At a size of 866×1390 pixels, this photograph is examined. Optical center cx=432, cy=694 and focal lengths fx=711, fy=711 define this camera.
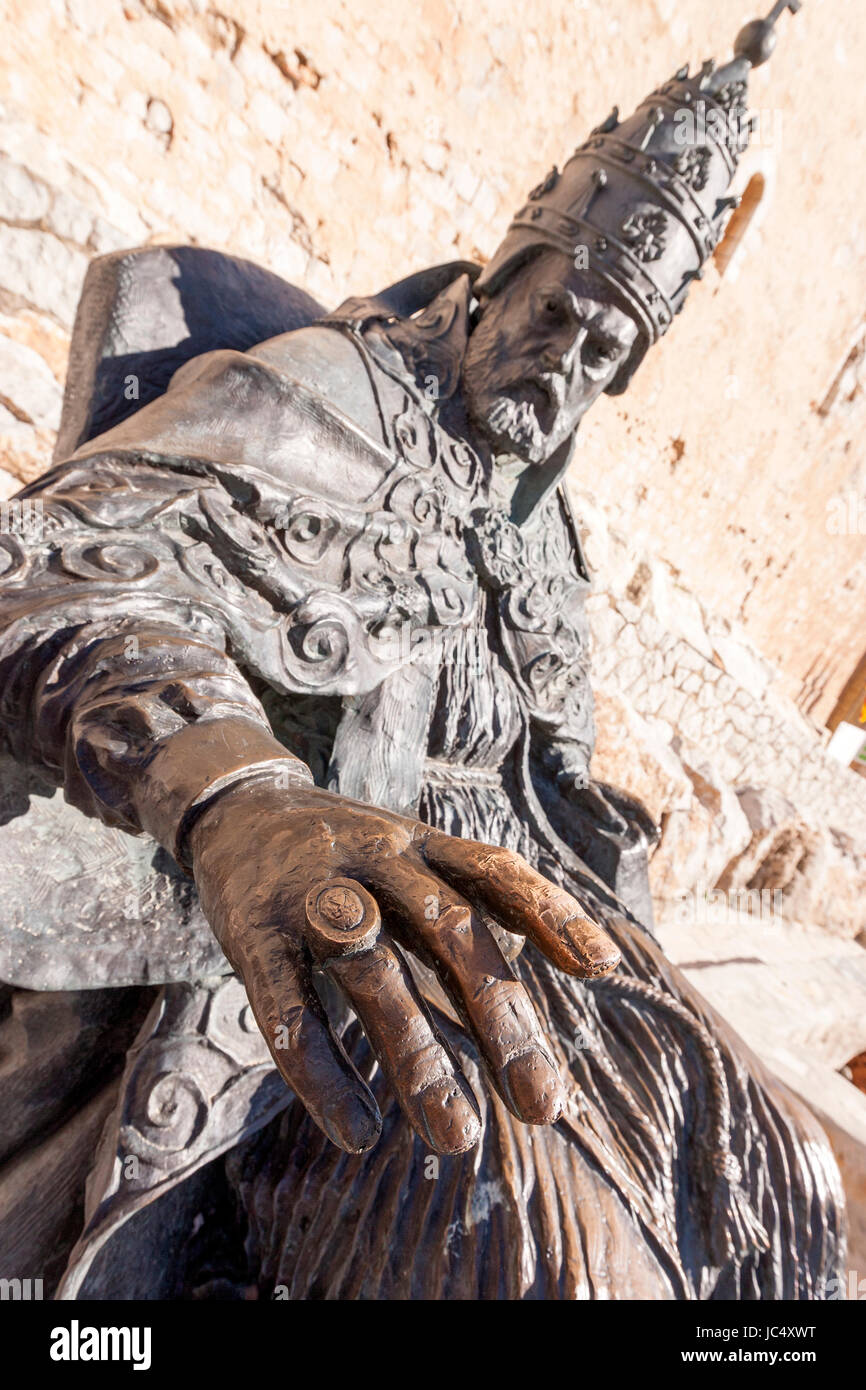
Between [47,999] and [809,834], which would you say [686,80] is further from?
[809,834]

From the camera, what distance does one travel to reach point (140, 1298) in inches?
35.7

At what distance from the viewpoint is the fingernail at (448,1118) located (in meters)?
0.42

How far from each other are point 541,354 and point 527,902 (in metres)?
1.25

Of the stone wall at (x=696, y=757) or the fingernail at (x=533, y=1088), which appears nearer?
the fingernail at (x=533, y=1088)

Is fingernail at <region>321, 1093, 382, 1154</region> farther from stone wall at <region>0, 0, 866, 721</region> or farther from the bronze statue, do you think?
stone wall at <region>0, 0, 866, 721</region>

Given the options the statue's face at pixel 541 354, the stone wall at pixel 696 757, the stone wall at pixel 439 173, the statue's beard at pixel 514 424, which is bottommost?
the stone wall at pixel 696 757

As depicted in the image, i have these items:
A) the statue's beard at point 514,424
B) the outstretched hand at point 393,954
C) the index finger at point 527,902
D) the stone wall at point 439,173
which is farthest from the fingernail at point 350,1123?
the stone wall at point 439,173

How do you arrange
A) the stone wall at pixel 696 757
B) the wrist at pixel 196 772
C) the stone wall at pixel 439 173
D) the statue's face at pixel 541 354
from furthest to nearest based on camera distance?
the stone wall at pixel 696 757 < the stone wall at pixel 439 173 < the statue's face at pixel 541 354 < the wrist at pixel 196 772

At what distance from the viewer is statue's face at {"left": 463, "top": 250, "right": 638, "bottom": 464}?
1.39m

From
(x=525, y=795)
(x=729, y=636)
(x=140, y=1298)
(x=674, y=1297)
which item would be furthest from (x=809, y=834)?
(x=140, y=1298)

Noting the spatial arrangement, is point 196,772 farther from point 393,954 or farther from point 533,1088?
point 533,1088

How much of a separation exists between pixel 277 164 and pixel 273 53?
1.13 feet

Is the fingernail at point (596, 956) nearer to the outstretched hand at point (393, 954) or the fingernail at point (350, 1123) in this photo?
the outstretched hand at point (393, 954)

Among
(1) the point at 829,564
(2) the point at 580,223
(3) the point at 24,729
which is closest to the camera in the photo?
(3) the point at 24,729
